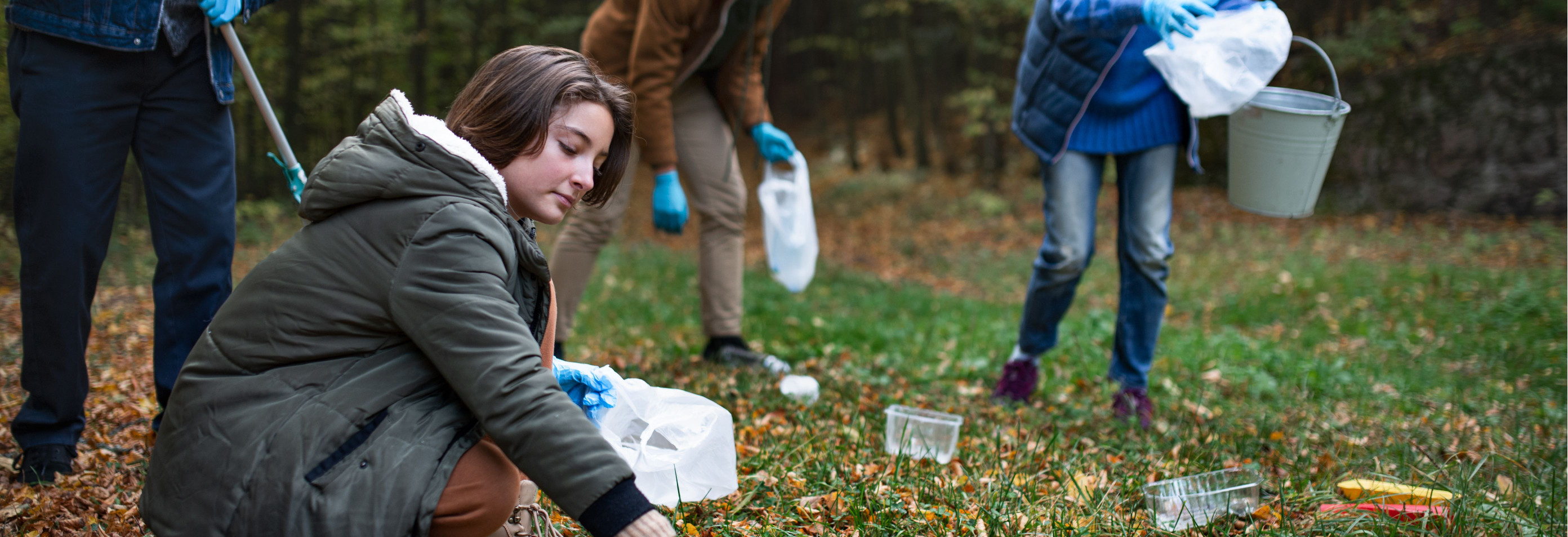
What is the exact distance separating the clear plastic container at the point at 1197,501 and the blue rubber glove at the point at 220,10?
2569 mm

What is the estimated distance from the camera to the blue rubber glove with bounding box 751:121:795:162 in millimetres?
3693

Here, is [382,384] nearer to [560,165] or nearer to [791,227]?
[560,165]

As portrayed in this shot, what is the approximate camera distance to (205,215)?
2.45 meters

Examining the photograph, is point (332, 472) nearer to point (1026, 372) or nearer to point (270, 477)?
point (270, 477)

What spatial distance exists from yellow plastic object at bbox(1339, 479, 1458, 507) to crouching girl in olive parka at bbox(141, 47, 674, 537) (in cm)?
190

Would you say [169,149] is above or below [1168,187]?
above

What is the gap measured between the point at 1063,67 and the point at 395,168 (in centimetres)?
242

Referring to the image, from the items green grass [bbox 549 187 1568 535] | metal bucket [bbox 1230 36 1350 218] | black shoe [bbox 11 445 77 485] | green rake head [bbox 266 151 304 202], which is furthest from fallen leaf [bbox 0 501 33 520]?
metal bucket [bbox 1230 36 1350 218]

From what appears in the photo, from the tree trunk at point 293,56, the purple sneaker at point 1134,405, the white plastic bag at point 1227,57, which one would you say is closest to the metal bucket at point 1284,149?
the white plastic bag at point 1227,57

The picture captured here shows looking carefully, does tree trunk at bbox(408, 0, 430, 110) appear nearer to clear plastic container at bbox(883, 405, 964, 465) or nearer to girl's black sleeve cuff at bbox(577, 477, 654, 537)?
clear plastic container at bbox(883, 405, 964, 465)

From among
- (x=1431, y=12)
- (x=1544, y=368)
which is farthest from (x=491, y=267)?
(x=1431, y=12)

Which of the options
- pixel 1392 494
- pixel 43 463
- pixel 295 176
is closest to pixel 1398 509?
pixel 1392 494

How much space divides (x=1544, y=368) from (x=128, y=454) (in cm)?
539

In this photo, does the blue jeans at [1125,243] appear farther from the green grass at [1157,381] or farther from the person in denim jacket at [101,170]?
the person in denim jacket at [101,170]
